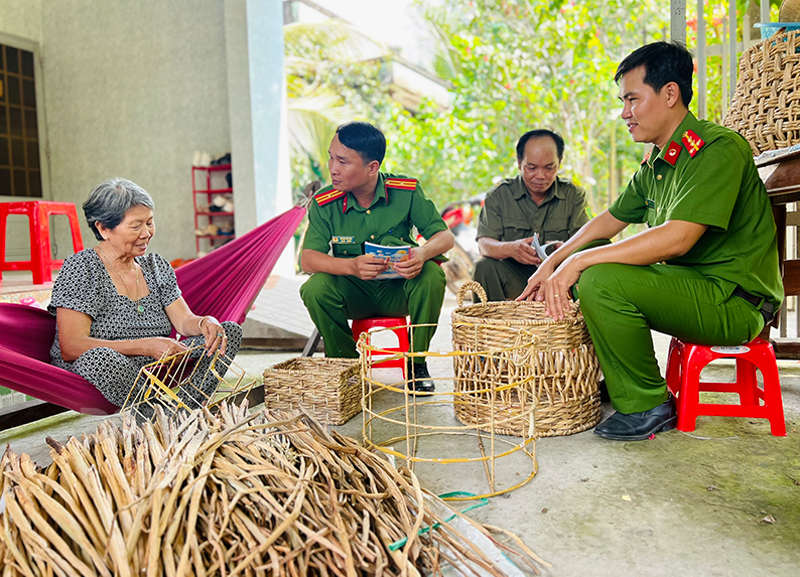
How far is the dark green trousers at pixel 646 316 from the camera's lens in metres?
1.86

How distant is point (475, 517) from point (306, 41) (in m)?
8.30

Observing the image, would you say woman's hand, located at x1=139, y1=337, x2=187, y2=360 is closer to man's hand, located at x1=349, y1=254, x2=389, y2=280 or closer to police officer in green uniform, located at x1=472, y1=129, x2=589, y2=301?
man's hand, located at x1=349, y1=254, x2=389, y2=280

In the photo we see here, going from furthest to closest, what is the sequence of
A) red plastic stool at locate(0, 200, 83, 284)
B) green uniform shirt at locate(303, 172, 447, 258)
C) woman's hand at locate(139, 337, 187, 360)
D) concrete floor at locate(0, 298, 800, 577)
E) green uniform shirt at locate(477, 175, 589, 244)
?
red plastic stool at locate(0, 200, 83, 284), green uniform shirt at locate(477, 175, 589, 244), green uniform shirt at locate(303, 172, 447, 258), woman's hand at locate(139, 337, 187, 360), concrete floor at locate(0, 298, 800, 577)

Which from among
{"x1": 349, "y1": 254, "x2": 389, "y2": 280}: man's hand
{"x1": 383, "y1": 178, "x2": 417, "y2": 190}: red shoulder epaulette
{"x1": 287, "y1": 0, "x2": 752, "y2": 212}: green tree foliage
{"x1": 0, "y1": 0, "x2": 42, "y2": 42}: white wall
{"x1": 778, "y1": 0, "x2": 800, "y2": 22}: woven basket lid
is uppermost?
{"x1": 0, "y1": 0, "x2": 42, "y2": 42}: white wall

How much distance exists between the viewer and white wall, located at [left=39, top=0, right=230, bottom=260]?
6.70 m

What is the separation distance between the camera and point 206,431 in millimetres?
1287

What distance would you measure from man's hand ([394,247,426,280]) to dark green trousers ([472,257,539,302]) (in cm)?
42

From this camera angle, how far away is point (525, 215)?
3016 mm

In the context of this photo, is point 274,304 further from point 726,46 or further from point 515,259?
point 726,46

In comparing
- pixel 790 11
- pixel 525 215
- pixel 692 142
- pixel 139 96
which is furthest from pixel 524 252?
pixel 139 96

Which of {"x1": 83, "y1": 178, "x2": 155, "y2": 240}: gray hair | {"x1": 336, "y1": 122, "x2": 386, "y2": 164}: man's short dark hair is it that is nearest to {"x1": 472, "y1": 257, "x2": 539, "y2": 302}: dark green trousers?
{"x1": 336, "y1": 122, "x2": 386, "y2": 164}: man's short dark hair

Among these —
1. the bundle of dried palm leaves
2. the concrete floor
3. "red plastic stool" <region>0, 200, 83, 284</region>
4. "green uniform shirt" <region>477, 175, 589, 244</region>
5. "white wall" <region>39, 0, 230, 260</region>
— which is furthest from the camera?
"white wall" <region>39, 0, 230, 260</region>

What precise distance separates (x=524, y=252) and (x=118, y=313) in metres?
1.64

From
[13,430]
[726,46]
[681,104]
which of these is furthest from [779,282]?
[13,430]
